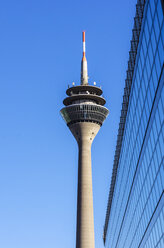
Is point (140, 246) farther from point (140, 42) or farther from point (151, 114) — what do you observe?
point (140, 42)

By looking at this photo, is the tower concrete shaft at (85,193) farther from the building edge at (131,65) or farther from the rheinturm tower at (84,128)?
the building edge at (131,65)

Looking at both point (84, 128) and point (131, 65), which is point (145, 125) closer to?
point (131, 65)

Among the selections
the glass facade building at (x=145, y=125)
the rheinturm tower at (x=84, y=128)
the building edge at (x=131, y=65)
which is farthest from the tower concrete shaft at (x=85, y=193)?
the glass facade building at (x=145, y=125)

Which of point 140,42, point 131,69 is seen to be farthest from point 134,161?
point 140,42

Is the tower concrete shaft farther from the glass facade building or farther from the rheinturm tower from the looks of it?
the glass facade building

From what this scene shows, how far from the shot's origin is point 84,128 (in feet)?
399

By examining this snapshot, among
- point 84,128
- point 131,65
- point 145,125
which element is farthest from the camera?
point 84,128

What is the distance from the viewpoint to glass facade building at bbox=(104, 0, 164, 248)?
34.6 metres

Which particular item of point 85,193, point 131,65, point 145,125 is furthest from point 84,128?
point 145,125

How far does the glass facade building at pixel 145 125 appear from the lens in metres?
34.6

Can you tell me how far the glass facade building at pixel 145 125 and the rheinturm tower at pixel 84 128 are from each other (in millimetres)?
45137

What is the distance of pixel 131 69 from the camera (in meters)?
47.0

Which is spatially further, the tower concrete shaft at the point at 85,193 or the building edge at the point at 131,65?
the tower concrete shaft at the point at 85,193

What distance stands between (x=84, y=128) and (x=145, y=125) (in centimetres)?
7863
